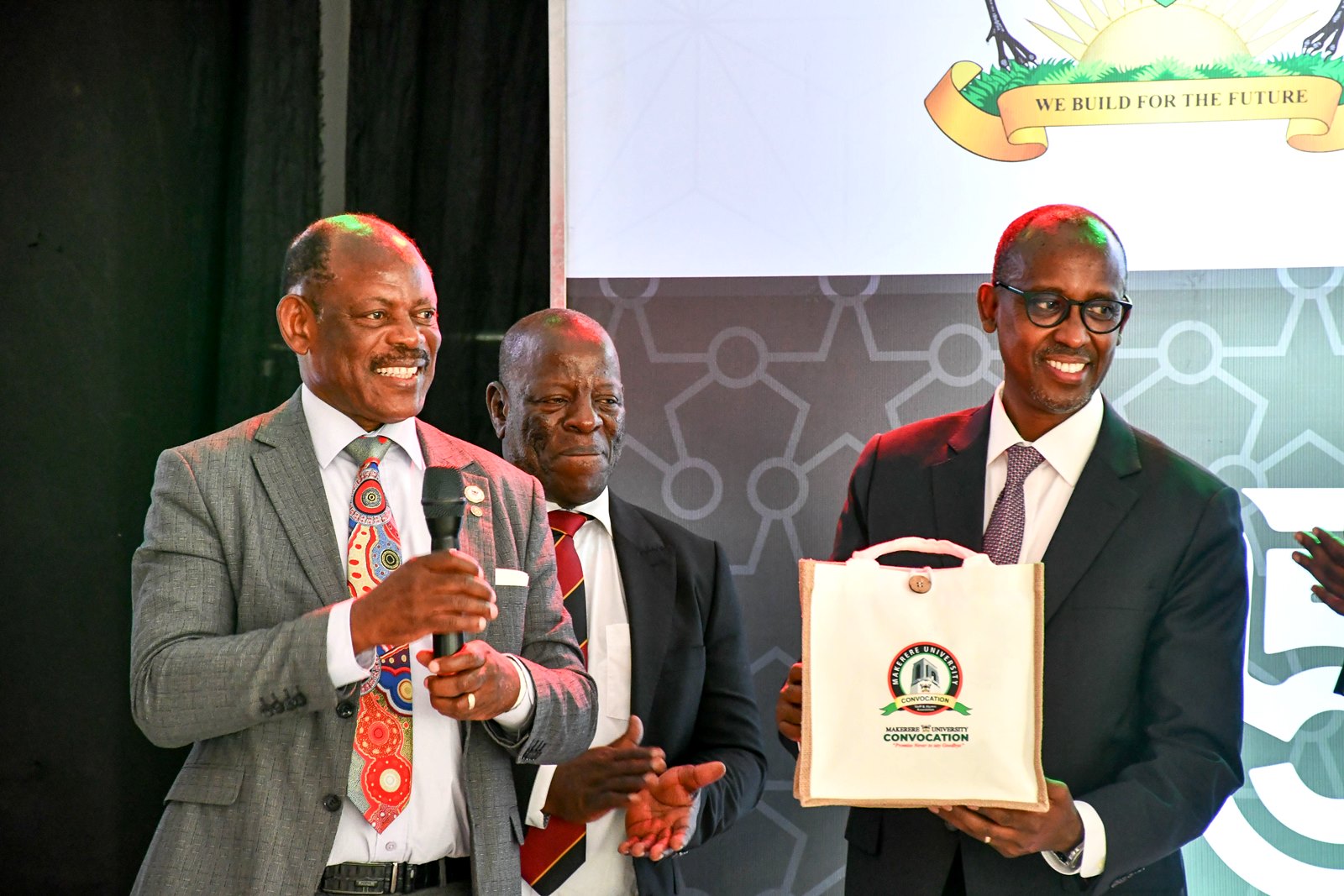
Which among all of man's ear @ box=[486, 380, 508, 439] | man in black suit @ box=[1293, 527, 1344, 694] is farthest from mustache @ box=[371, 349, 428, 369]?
man in black suit @ box=[1293, 527, 1344, 694]

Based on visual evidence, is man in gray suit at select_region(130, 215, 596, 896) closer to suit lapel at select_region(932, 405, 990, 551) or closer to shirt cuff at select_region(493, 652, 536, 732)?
shirt cuff at select_region(493, 652, 536, 732)

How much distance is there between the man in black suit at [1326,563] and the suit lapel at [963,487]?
48.0 inches

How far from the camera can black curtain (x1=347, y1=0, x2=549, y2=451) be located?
14.5 ft

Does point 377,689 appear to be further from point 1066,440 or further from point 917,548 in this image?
point 1066,440

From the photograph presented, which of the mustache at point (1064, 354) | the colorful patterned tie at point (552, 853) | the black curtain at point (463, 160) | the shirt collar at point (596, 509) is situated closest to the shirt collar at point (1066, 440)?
the mustache at point (1064, 354)

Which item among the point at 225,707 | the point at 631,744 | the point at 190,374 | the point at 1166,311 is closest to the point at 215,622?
the point at 225,707

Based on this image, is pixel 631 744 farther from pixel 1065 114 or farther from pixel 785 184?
pixel 1065 114

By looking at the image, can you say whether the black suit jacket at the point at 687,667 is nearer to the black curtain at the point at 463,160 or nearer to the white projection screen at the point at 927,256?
the white projection screen at the point at 927,256

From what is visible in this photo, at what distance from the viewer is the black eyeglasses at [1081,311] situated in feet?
10.2

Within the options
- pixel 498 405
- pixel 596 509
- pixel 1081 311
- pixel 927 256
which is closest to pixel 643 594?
pixel 596 509

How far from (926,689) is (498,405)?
1560 mm

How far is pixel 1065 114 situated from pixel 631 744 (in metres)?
2.37

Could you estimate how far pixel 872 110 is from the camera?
415 cm

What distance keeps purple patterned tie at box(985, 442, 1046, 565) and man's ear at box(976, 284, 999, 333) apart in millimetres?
327
